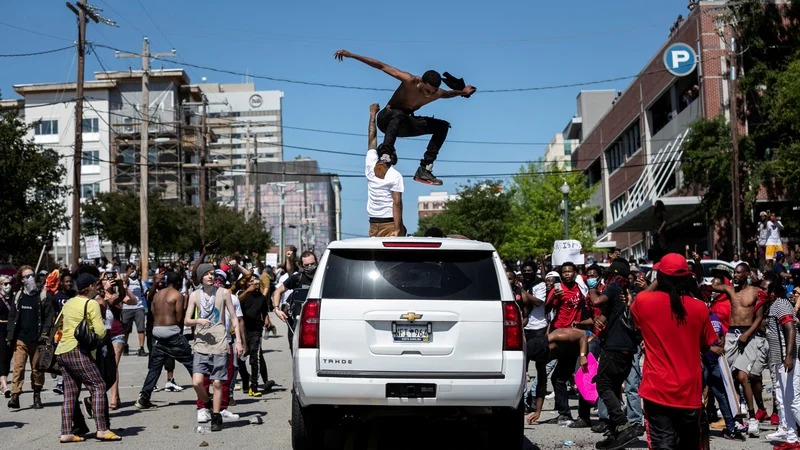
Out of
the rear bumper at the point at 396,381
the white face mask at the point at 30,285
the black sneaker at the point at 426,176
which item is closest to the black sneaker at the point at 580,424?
the black sneaker at the point at 426,176

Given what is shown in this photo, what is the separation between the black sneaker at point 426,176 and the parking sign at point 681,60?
98.2 ft

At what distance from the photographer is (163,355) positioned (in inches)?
539

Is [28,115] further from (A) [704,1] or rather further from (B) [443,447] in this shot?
(B) [443,447]

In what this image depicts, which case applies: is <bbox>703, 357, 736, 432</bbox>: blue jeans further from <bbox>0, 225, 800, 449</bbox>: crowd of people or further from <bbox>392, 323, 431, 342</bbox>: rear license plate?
<bbox>392, 323, 431, 342</bbox>: rear license plate

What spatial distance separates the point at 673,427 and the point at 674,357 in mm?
495

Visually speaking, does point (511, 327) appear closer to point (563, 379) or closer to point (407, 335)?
point (407, 335)

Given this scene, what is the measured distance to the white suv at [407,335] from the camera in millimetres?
7605

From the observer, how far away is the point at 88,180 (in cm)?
10081

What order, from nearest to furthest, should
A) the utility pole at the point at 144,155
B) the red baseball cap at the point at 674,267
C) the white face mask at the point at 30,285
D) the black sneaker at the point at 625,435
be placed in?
the red baseball cap at the point at 674,267 < the black sneaker at the point at 625,435 < the white face mask at the point at 30,285 < the utility pole at the point at 144,155

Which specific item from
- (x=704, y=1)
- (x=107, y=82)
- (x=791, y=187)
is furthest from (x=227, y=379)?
(x=107, y=82)

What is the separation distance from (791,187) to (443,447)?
2830 centimetres

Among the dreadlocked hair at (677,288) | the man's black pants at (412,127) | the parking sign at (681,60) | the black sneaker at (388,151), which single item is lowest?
the dreadlocked hair at (677,288)

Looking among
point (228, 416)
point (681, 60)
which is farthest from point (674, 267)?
point (681, 60)

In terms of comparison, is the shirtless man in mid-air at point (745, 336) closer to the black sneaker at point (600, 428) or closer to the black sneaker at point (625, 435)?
the black sneaker at point (600, 428)
